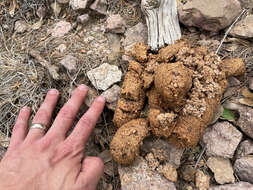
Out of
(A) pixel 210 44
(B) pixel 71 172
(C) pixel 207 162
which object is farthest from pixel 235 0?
(B) pixel 71 172

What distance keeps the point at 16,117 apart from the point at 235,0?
7.57ft

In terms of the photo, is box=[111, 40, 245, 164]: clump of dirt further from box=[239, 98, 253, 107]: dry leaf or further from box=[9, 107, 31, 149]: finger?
box=[9, 107, 31, 149]: finger

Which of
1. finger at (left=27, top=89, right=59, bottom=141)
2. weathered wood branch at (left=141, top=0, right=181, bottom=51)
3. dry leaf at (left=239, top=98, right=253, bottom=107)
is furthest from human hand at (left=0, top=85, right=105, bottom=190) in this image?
dry leaf at (left=239, top=98, right=253, bottom=107)

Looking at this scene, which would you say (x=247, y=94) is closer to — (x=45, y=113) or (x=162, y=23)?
(x=162, y=23)

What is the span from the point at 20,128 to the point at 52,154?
440mm

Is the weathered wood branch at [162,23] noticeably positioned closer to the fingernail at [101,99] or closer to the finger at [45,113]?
the fingernail at [101,99]

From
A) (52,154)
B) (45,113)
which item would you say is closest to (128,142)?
(52,154)

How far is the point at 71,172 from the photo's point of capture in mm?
1736

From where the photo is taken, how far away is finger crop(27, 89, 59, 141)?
193 centimetres

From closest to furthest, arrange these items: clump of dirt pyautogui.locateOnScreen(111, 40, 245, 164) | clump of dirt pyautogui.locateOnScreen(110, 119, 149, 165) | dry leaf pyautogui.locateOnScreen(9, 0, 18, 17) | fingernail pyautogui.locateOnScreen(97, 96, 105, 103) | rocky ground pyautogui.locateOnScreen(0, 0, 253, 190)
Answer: clump of dirt pyautogui.locateOnScreen(111, 40, 245, 164) < clump of dirt pyautogui.locateOnScreen(110, 119, 149, 165) < rocky ground pyautogui.locateOnScreen(0, 0, 253, 190) < fingernail pyautogui.locateOnScreen(97, 96, 105, 103) < dry leaf pyautogui.locateOnScreen(9, 0, 18, 17)

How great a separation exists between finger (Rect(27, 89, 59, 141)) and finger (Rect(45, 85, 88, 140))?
0.11 meters

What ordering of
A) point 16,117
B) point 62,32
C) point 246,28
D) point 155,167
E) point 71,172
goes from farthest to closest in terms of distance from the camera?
1. point 62,32
2. point 16,117
3. point 246,28
4. point 155,167
5. point 71,172

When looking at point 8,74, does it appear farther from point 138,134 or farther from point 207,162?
point 207,162

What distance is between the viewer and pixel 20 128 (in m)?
2.02
